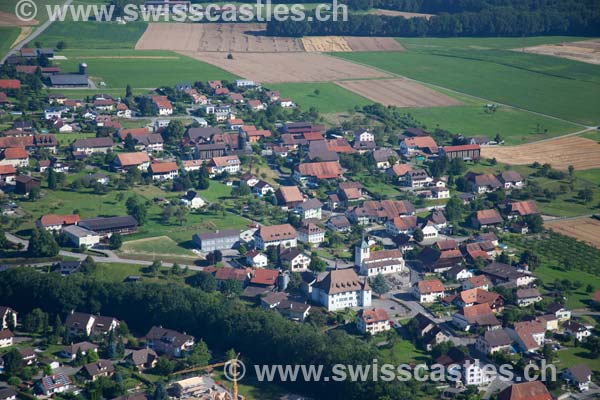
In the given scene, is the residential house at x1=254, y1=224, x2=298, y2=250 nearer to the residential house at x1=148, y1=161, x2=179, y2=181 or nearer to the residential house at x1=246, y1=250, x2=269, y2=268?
the residential house at x1=246, y1=250, x2=269, y2=268

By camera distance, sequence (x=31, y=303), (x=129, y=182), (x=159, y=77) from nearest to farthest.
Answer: (x=31, y=303) → (x=129, y=182) → (x=159, y=77)

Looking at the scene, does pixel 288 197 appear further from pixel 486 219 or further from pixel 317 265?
pixel 486 219

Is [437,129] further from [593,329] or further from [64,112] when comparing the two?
[593,329]

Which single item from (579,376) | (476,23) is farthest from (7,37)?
(579,376)

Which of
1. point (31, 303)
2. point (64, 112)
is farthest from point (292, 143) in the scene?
point (31, 303)

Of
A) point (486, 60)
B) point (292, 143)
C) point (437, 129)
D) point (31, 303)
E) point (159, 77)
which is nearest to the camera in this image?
point (31, 303)

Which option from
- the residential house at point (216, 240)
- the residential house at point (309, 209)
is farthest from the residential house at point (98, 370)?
the residential house at point (309, 209)

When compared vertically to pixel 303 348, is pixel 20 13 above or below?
above

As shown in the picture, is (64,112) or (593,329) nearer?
(593,329)
